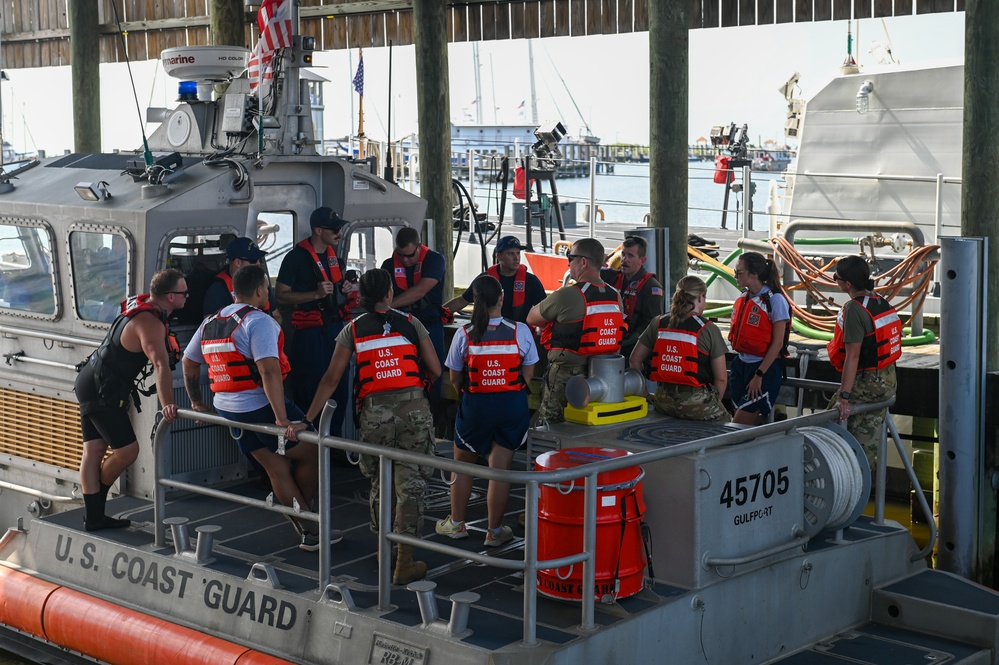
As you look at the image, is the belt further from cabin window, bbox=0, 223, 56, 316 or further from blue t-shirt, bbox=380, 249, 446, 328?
cabin window, bbox=0, 223, 56, 316

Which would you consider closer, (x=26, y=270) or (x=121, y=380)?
(x=121, y=380)

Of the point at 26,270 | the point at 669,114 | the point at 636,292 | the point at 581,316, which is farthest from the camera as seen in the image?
Result: the point at 669,114

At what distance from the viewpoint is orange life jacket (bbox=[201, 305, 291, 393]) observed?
575cm

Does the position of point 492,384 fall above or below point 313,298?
below

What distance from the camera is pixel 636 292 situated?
7.61 m

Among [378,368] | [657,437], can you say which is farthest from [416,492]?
[657,437]

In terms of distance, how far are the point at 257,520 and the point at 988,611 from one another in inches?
150

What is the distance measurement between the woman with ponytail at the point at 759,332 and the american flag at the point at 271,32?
3.09m

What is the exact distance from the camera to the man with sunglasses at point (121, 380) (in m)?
5.96

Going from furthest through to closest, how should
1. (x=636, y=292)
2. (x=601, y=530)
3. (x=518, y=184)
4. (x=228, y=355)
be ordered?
(x=518, y=184) < (x=636, y=292) < (x=228, y=355) < (x=601, y=530)

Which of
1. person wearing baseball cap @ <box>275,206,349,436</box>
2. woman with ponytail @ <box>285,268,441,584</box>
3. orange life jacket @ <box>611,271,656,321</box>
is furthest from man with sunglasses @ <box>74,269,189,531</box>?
orange life jacket @ <box>611,271,656,321</box>

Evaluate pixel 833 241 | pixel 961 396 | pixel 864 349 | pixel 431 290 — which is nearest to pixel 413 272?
pixel 431 290

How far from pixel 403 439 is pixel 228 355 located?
99 centimetres

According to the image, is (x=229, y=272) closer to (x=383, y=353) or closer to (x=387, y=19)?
(x=383, y=353)
